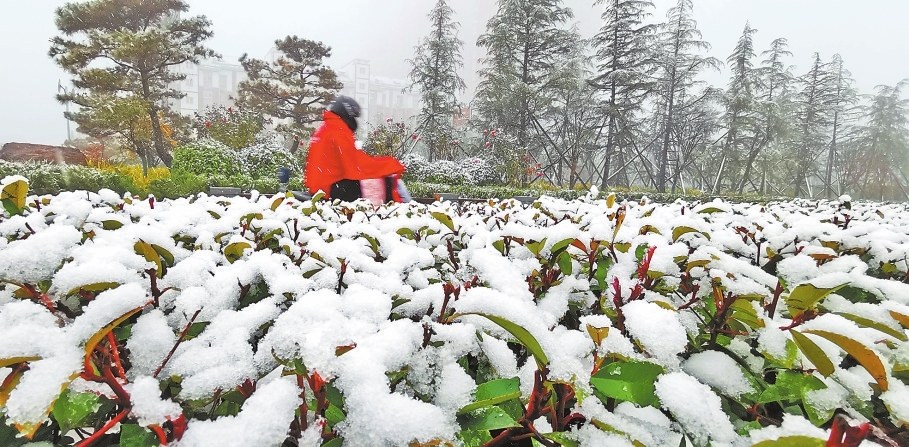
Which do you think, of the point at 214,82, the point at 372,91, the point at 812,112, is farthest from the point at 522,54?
the point at 214,82

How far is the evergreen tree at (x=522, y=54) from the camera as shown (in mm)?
20734

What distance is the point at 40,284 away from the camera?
27.3 inches

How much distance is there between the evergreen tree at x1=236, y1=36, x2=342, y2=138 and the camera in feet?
84.0

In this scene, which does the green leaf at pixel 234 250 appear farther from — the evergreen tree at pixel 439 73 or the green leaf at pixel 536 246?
the evergreen tree at pixel 439 73

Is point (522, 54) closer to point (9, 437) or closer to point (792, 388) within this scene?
point (792, 388)

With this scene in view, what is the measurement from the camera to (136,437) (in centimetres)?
48

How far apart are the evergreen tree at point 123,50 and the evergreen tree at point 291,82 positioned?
3.87 m

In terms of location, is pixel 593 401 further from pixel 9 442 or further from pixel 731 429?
pixel 9 442

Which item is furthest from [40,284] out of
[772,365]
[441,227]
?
[772,365]

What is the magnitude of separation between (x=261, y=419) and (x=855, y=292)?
3.71ft

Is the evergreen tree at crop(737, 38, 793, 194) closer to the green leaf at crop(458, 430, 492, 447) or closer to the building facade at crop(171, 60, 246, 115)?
the green leaf at crop(458, 430, 492, 447)

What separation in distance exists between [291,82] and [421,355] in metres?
28.4

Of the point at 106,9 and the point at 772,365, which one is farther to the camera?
the point at 106,9

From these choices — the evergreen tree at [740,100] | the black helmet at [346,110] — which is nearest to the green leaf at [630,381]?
the black helmet at [346,110]
